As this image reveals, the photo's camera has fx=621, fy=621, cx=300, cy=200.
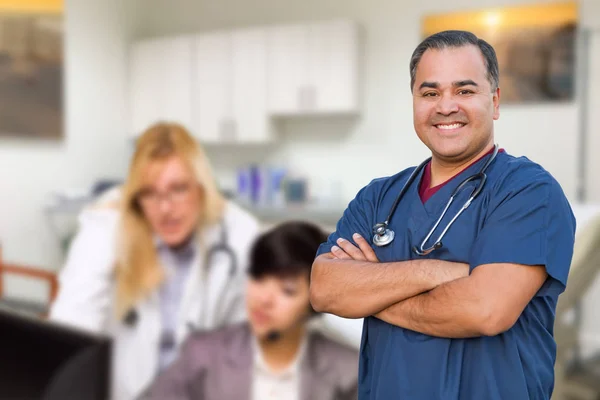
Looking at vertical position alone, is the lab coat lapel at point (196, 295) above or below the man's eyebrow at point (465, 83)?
below

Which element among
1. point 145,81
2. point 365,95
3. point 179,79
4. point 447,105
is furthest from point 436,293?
point 179,79

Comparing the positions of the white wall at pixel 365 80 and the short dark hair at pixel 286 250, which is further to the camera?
the white wall at pixel 365 80

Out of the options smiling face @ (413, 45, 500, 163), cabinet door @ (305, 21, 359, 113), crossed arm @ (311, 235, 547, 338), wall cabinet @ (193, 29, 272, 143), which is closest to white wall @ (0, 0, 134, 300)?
wall cabinet @ (193, 29, 272, 143)

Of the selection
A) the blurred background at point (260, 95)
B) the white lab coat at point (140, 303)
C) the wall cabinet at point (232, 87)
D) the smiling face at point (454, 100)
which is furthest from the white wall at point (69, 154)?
the smiling face at point (454, 100)

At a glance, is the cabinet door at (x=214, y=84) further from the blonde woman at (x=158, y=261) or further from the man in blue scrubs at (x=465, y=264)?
the man in blue scrubs at (x=465, y=264)

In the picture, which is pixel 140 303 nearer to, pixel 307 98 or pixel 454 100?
pixel 454 100

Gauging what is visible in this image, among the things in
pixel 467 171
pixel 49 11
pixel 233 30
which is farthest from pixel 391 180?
pixel 233 30

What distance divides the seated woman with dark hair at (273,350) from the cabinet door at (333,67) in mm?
1420

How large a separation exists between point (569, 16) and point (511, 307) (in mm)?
1994

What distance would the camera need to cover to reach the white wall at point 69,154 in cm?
160

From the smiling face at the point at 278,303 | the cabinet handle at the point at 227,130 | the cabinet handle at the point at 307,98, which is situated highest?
the cabinet handle at the point at 307,98

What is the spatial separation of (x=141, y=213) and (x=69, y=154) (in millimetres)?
699

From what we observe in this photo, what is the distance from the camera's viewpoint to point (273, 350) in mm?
1103

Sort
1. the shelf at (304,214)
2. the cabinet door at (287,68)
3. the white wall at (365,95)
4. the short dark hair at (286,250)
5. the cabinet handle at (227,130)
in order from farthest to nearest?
the cabinet handle at (227,130) < the cabinet door at (287,68) < the white wall at (365,95) < the shelf at (304,214) < the short dark hair at (286,250)
